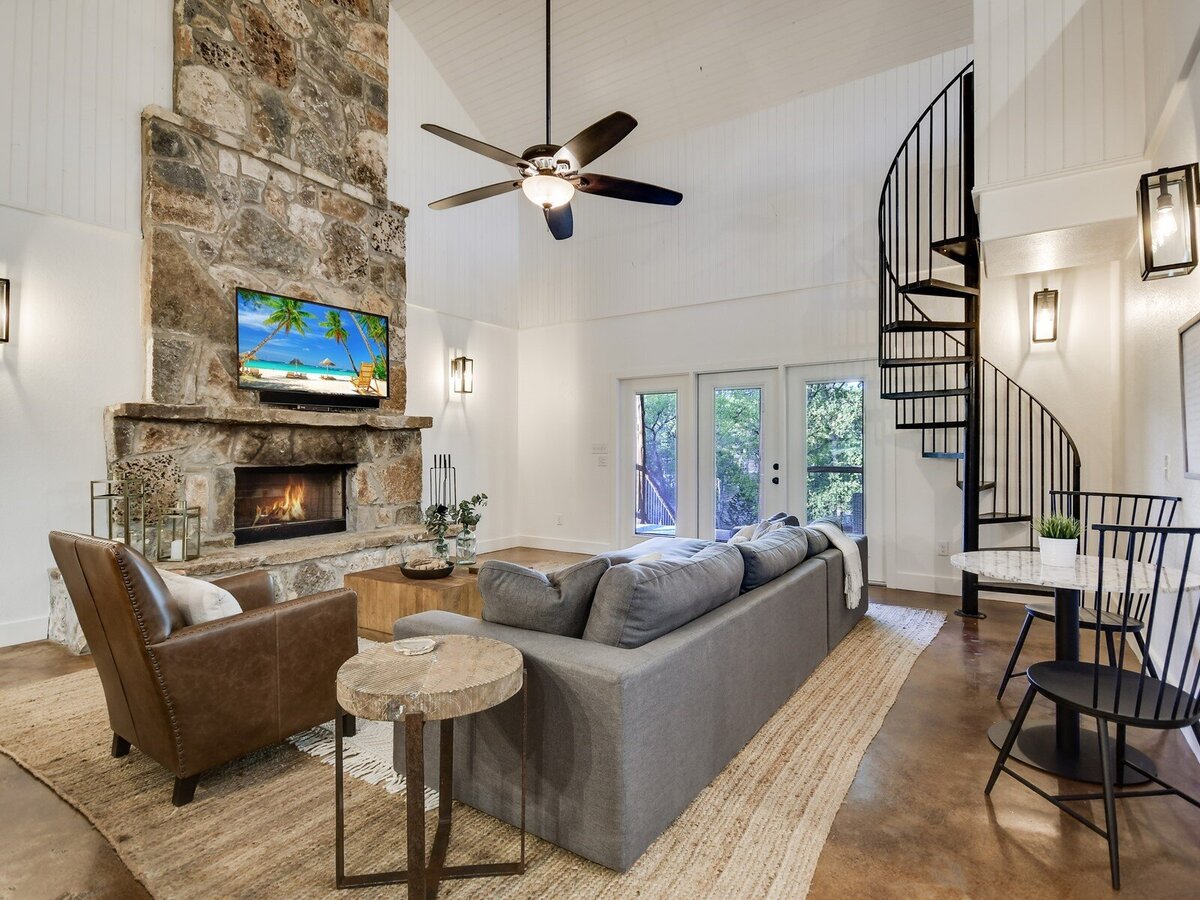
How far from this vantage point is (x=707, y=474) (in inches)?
247

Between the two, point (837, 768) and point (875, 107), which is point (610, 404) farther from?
point (837, 768)

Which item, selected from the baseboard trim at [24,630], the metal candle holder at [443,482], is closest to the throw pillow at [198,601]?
the baseboard trim at [24,630]

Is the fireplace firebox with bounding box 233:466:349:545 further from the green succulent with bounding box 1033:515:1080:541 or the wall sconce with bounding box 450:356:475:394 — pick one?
the green succulent with bounding box 1033:515:1080:541

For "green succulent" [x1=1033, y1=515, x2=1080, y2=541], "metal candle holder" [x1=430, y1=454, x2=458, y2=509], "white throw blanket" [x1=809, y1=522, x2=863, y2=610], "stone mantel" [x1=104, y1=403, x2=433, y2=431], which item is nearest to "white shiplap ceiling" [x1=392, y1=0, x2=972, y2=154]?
"stone mantel" [x1=104, y1=403, x2=433, y2=431]

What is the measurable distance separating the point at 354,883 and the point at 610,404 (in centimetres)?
550

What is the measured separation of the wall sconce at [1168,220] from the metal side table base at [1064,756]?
1876mm

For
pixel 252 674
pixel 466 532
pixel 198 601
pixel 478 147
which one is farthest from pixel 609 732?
pixel 478 147

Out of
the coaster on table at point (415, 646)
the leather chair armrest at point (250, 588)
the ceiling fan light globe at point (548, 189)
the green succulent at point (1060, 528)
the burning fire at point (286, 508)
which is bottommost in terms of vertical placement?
the leather chair armrest at point (250, 588)

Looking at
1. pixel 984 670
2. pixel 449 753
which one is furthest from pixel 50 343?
pixel 984 670

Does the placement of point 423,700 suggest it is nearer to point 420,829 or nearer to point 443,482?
point 420,829

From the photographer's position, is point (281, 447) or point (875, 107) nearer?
point (281, 447)

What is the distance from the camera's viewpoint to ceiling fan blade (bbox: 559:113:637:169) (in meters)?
3.32

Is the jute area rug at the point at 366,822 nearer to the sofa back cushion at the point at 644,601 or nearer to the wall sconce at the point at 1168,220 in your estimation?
the sofa back cushion at the point at 644,601

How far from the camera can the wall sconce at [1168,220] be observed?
243cm
